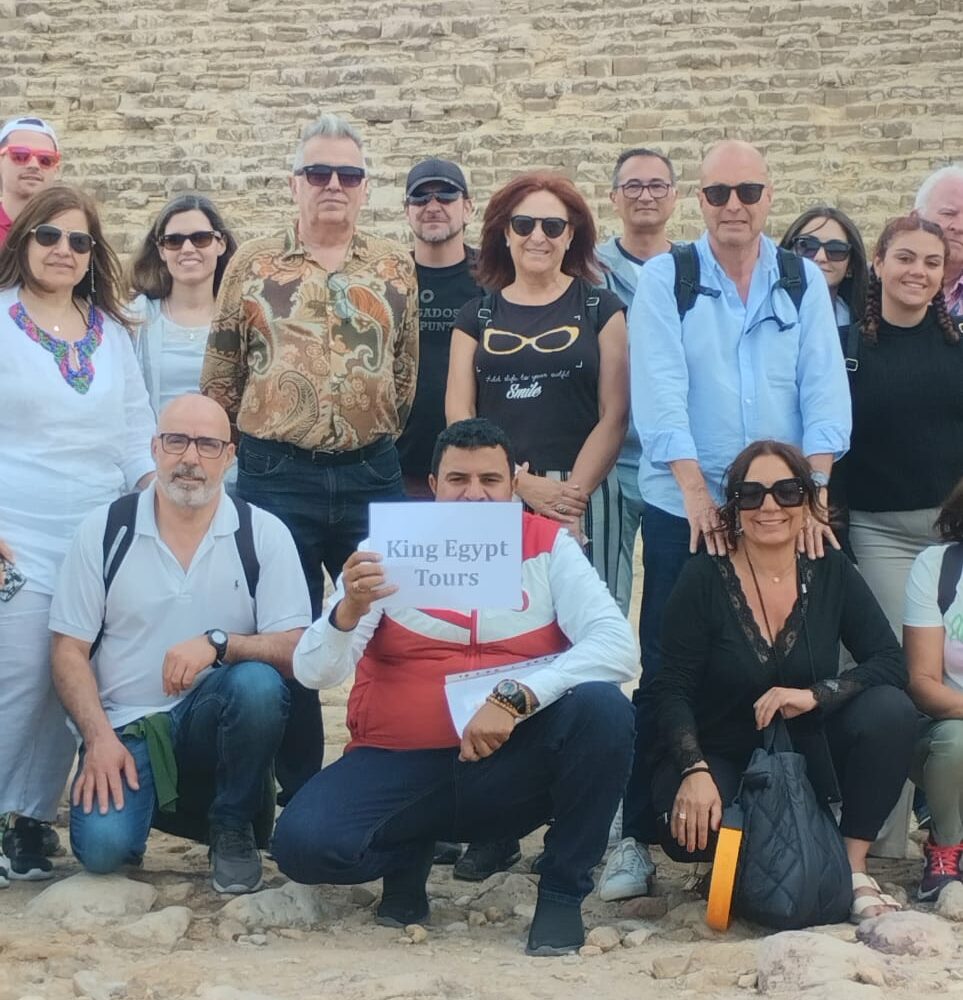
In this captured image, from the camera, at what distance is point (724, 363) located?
4.90m

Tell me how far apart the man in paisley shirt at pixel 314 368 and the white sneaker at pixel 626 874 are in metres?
1.07

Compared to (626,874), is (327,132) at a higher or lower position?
higher

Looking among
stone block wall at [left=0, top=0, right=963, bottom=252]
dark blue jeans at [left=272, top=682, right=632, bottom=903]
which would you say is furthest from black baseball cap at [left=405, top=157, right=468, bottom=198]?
stone block wall at [left=0, top=0, right=963, bottom=252]

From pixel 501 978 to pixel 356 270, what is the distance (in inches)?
92.0

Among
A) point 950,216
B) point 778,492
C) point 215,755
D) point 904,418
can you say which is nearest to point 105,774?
point 215,755

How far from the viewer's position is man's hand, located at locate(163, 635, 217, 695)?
461cm

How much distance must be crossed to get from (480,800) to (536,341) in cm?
148

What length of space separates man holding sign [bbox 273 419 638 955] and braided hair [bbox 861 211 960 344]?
1.43m

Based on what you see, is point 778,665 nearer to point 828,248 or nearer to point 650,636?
point 650,636

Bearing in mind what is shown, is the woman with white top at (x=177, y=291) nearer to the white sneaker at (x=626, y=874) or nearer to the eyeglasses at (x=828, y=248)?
the eyeglasses at (x=828, y=248)

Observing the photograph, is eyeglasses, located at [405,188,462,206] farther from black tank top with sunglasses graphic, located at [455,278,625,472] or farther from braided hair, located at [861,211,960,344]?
braided hair, located at [861,211,960,344]

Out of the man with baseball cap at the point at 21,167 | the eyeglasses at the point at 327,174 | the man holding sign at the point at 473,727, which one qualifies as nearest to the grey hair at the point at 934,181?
the eyeglasses at the point at 327,174

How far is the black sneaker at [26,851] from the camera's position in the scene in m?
4.77

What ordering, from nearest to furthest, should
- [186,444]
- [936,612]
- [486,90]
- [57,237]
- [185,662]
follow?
[185,662], [186,444], [936,612], [57,237], [486,90]
